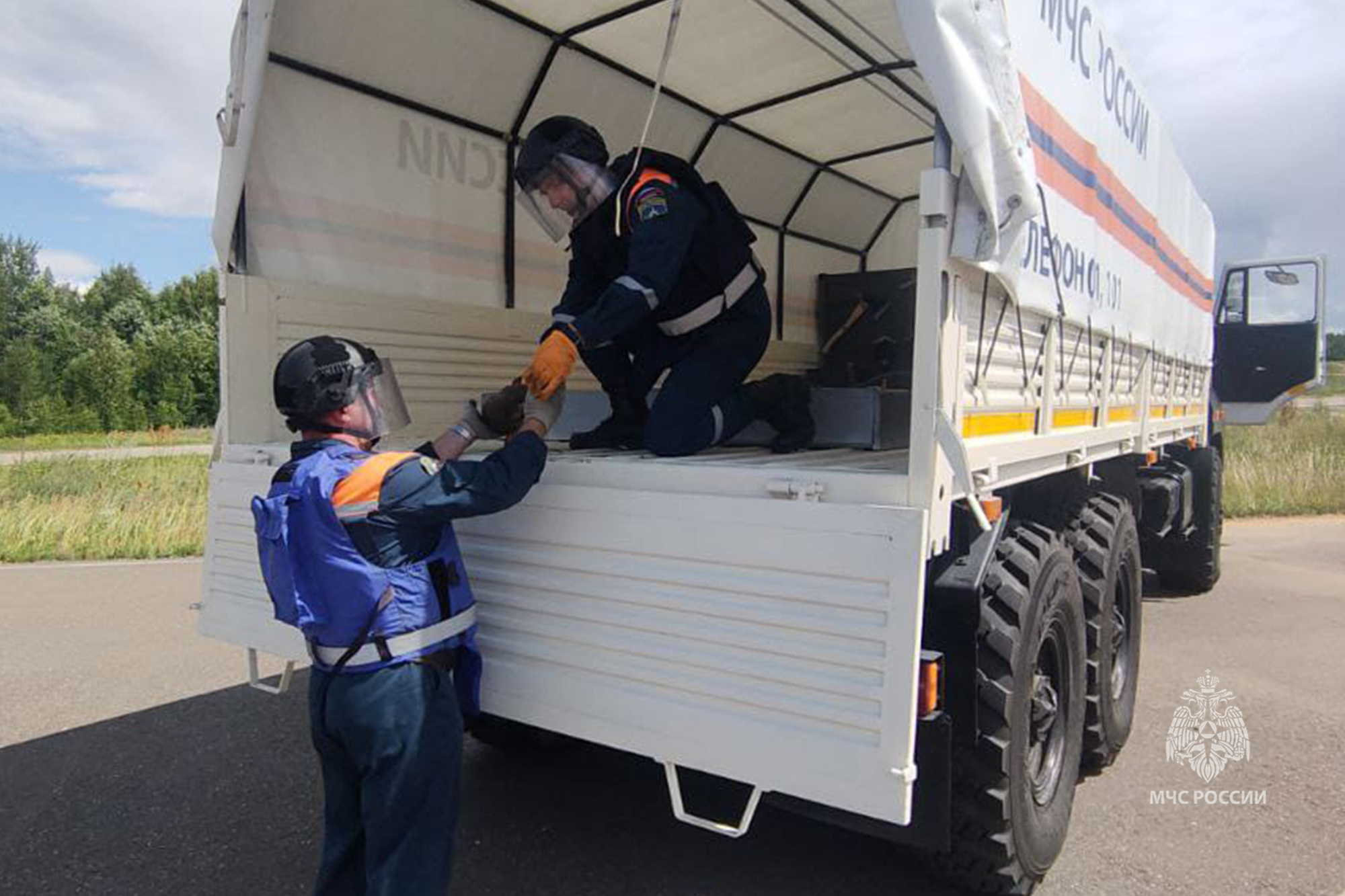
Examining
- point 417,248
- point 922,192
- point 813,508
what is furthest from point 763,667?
point 417,248

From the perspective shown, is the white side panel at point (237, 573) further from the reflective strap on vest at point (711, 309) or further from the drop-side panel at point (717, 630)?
the reflective strap on vest at point (711, 309)

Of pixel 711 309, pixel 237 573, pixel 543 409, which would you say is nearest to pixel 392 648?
pixel 543 409

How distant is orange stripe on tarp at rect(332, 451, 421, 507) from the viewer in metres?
2.15

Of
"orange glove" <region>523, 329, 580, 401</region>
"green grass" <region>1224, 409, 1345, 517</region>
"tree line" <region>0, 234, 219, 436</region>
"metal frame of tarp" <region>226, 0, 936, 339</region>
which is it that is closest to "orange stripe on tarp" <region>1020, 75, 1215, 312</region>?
"metal frame of tarp" <region>226, 0, 936, 339</region>

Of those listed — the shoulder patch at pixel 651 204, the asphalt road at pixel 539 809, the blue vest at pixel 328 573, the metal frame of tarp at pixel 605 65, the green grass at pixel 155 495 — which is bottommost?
the asphalt road at pixel 539 809

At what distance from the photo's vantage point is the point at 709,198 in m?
3.18

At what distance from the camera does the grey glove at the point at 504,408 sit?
110 inches

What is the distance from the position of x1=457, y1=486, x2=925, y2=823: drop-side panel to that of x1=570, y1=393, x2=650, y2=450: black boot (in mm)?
986

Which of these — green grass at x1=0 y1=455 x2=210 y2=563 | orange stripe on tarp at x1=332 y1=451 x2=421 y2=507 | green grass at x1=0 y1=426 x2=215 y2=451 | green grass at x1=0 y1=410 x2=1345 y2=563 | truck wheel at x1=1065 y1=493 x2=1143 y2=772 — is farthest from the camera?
green grass at x1=0 y1=426 x2=215 y2=451

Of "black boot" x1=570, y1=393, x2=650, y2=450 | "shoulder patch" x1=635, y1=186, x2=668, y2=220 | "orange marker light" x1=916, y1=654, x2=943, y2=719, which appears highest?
"shoulder patch" x1=635, y1=186, x2=668, y2=220

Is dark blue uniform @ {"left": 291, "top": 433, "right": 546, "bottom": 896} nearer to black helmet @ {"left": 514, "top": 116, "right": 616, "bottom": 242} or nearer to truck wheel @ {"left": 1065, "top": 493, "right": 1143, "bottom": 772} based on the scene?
black helmet @ {"left": 514, "top": 116, "right": 616, "bottom": 242}

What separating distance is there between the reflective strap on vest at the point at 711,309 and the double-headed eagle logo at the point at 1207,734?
2.73 meters

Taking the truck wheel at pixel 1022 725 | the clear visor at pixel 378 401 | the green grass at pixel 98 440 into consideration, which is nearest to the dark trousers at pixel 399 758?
the clear visor at pixel 378 401

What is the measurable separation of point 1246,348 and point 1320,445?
8683 mm
